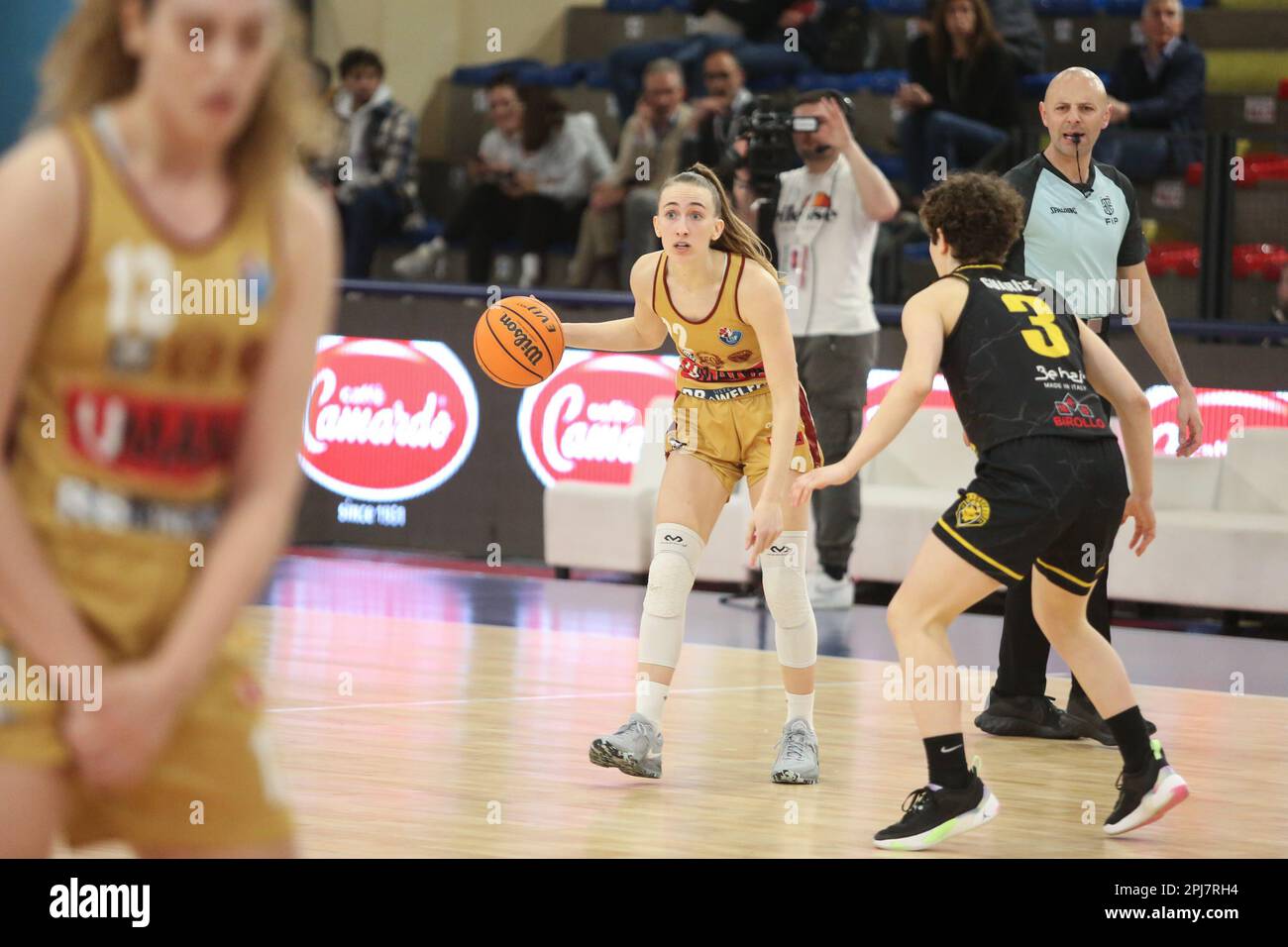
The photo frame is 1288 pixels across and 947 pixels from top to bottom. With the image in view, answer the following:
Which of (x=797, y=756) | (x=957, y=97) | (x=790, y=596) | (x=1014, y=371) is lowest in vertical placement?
(x=797, y=756)

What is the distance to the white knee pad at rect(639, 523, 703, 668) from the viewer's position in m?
5.78

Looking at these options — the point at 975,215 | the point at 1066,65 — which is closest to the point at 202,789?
the point at 975,215

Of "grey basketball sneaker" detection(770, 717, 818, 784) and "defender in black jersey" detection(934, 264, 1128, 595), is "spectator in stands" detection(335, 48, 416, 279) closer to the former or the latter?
"grey basketball sneaker" detection(770, 717, 818, 784)

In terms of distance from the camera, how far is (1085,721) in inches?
262

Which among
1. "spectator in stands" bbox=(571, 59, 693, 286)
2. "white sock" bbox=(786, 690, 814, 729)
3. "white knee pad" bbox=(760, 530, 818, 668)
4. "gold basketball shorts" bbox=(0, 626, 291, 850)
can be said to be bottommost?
"white sock" bbox=(786, 690, 814, 729)

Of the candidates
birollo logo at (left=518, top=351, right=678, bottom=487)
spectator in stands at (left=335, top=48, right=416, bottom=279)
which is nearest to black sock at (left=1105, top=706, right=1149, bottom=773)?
birollo logo at (left=518, top=351, right=678, bottom=487)

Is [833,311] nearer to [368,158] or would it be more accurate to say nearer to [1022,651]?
[1022,651]

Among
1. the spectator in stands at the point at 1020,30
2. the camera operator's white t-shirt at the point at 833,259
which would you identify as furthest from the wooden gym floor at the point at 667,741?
the spectator in stands at the point at 1020,30

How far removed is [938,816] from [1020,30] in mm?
7775

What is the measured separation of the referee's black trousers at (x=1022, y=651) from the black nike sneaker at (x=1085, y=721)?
4 cm

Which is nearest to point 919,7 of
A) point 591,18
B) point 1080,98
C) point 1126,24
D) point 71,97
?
point 1126,24

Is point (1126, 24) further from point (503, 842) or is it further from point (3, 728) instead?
point (3, 728)

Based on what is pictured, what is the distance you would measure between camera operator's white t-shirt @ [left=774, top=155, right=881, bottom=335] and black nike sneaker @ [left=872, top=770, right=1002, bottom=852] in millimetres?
4786

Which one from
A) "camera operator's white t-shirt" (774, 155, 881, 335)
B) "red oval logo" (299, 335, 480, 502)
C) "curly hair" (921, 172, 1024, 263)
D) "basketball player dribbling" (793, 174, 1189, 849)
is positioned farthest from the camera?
"red oval logo" (299, 335, 480, 502)
